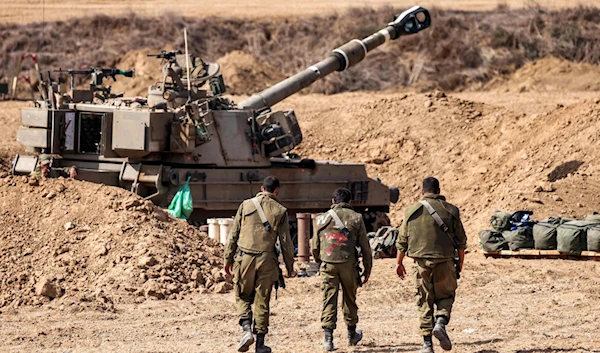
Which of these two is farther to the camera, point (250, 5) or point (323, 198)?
point (250, 5)

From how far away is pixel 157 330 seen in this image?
12383mm

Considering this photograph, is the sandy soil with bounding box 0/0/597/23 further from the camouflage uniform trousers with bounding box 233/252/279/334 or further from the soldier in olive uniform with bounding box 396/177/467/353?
the soldier in olive uniform with bounding box 396/177/467/353

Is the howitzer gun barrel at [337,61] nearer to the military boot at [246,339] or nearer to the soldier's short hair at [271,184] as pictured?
the soldier's short hair at [271,184]

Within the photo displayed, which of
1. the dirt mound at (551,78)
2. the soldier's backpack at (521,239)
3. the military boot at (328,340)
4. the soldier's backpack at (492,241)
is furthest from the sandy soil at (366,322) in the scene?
the dirt mound at (551,78)

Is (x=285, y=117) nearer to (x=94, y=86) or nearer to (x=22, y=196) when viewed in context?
(x=94, y=86)

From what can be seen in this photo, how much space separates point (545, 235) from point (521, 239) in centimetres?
38

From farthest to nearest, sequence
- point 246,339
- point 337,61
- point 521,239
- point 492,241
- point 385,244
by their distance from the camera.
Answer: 1. point 337,61
2. point 385,244
3. point 492,241
4. point 521,239
5. point 246,339

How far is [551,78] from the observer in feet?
120

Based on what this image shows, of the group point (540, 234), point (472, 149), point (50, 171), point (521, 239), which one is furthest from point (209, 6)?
point (540, 234)

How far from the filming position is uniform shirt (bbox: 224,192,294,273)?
10.7 m

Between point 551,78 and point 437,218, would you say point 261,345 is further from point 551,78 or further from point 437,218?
point 551,78

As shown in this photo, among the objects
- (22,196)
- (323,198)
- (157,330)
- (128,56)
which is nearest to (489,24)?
(128,56)

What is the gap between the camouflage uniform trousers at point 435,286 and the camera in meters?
10.6

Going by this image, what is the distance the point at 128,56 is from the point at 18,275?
25613 mm
